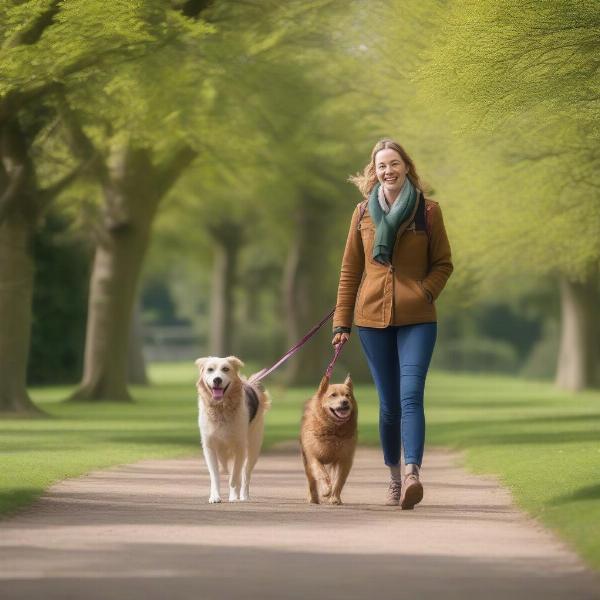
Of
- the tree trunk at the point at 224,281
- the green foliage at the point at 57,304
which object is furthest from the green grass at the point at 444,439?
the tree trunk at the point at 224,281

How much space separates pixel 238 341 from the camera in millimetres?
57875

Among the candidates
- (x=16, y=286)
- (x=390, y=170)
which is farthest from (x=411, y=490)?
(x=16, y=286)

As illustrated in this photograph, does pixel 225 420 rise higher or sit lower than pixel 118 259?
higher

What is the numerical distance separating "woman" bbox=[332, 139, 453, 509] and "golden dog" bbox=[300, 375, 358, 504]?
0.30 m

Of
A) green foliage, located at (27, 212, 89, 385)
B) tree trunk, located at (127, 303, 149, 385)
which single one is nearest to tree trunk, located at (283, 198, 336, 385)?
tree trunk, located at (127, 303, 149, 385)

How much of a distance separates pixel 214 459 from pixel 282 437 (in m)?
10.5

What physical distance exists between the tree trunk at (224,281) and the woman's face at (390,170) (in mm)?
42079

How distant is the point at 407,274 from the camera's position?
11633 millimetres

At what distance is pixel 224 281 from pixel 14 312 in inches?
1160

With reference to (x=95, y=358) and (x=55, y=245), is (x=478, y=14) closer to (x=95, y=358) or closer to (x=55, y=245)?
(x=95, y=358)

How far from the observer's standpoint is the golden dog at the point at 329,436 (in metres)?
11.9

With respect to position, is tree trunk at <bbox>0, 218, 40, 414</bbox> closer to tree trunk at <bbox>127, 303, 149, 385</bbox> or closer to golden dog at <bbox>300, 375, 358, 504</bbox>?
golden dog at <bbox>300, 375, 358, 504</bbox>

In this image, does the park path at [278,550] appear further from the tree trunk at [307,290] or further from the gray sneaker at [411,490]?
the tree trunk at [307,290]

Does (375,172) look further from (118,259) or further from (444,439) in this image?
(118,259)
